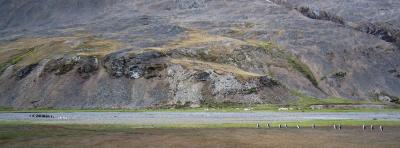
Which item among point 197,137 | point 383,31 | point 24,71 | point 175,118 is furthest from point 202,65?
point 197,137

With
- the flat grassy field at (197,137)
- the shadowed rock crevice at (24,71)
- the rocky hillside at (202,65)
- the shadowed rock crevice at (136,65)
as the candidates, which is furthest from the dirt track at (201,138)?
the shadowed rock crevice at (24,71)

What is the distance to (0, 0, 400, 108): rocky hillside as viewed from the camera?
422ft

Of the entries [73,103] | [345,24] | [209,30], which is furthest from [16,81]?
[345,24]

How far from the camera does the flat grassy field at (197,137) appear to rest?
47.5m

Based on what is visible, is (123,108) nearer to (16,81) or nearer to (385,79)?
(16,81)

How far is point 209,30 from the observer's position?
196 m

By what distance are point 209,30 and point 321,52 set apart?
4662 centimetres

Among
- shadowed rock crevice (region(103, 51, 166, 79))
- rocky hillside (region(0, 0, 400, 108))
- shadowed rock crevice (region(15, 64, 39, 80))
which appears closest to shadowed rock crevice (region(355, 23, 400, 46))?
rocky hillside (region(0, 0, 400, 108))

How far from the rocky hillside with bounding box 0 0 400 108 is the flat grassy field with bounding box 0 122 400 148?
205 ft

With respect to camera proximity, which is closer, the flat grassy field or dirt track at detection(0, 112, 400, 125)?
the flat grassy field

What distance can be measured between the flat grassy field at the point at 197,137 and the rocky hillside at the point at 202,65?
62.5 m

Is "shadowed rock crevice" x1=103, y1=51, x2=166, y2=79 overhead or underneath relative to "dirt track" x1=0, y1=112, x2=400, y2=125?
overhead

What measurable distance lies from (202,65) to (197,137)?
87478 mm

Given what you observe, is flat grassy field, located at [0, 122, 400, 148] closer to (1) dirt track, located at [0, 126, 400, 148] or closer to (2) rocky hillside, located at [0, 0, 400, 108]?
(1) dirt track, located at [0, 126, 400, 148]
